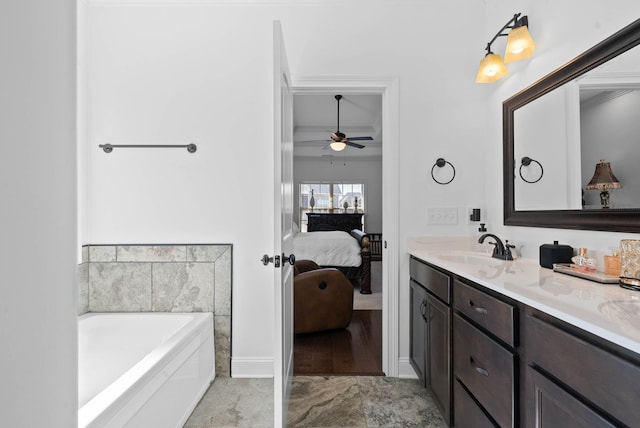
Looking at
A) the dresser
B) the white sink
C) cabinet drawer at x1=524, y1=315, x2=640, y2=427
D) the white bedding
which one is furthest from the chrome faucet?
the dresser

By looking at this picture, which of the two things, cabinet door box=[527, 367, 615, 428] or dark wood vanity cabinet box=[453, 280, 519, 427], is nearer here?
cabinet door box=[527, 367, 615, 428]

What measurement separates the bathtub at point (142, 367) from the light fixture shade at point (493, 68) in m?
2.42

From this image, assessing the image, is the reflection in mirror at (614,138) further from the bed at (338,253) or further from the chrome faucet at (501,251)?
the bed at (338,253)

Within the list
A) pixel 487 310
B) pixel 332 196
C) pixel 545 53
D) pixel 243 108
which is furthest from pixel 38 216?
pixel 332 196

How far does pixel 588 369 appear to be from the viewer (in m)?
0.79

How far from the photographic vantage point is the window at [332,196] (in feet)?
25.2

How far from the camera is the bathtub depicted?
1275 mm

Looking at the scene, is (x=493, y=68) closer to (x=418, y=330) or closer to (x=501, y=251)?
(x=501, y=251)

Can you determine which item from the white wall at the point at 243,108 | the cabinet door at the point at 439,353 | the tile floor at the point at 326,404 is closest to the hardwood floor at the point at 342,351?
the tile floor at the point at 326,404

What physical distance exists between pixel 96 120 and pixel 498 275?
8.81 feet

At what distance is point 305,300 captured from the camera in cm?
293

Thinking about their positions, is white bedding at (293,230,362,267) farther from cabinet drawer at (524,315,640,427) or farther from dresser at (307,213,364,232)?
cabinet drawer at (524,315,640,427)

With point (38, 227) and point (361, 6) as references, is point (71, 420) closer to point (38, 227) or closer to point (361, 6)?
point (38, 227)

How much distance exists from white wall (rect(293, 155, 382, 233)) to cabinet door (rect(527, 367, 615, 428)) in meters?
Result: 6.68
